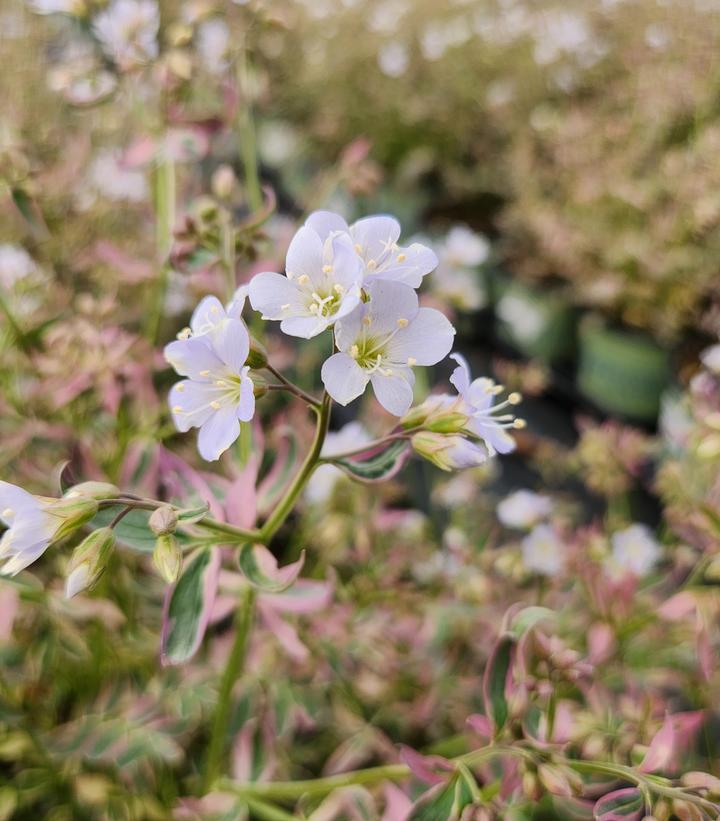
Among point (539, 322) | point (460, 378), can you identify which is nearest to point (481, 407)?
point (460, 378)

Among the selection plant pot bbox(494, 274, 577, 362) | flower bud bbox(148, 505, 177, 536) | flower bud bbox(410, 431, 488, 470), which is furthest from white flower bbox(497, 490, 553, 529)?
plant pot bbox(494, 274, 577, 362)

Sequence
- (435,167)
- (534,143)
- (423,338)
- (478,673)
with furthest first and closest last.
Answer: (435,167) → (534,143) → (478,673) → (423,338)

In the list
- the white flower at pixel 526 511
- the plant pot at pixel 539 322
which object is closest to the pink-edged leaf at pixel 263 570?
the white flower at pixel 526 511

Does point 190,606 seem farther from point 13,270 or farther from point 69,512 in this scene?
point 13,270

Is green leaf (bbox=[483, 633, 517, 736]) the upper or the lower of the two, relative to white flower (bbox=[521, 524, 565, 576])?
upper

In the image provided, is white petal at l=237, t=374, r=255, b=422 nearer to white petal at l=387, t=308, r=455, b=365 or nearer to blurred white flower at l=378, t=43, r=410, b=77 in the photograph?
white petal at l=387, t=308, r=455, b=365

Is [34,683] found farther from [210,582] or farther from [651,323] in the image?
[651,323]

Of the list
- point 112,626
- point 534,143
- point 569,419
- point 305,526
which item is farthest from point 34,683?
point 534,143
